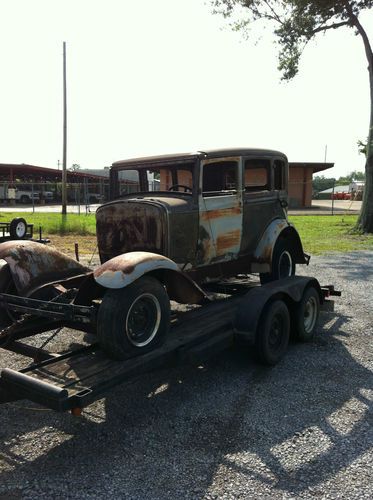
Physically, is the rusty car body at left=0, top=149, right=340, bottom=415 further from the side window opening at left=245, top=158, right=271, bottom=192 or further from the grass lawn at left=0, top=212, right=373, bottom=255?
the grass lawn at left=0, top=212, right=373, bottom=255

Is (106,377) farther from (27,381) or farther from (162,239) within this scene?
(162,239)

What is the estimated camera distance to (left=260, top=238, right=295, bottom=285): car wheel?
6164mm

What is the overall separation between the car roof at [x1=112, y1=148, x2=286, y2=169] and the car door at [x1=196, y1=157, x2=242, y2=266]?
0.22 feet

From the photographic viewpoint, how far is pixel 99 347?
382 cm

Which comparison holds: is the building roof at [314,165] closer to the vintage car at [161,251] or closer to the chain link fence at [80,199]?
the chain link fence at [80,199]

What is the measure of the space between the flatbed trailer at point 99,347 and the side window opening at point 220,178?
125 cm

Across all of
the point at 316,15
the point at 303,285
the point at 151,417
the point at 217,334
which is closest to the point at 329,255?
the point at 303,285

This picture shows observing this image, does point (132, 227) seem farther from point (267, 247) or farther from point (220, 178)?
point (267, 247)

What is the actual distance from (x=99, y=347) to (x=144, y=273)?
73 centimetres

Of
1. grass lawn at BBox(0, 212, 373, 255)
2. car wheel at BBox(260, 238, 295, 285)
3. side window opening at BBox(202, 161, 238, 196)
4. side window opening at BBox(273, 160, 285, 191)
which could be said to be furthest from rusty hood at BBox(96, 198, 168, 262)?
grass lawn at BBox(0, 212, 373, 255)

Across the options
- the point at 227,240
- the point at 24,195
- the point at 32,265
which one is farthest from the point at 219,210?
the point at 24,195

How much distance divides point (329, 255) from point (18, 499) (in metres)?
10.8

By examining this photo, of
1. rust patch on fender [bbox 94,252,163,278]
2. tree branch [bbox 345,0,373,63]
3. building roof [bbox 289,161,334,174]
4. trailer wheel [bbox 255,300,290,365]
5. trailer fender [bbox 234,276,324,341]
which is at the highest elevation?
tree branch [bbox 345,0,373,63]

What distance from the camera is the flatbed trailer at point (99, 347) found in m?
3.00
